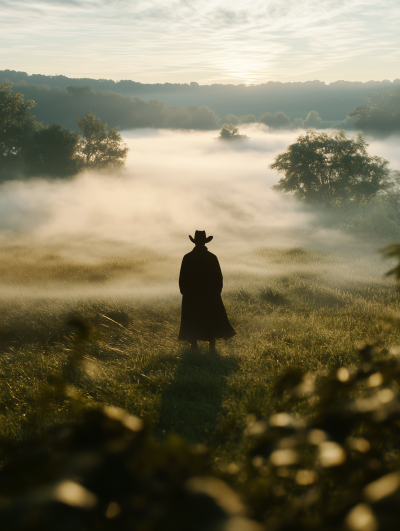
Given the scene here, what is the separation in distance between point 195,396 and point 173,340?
9.63 ft

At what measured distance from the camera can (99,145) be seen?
50156 millimetres

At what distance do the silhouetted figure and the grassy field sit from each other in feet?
1.52

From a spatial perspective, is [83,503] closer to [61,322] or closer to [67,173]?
[61,322]

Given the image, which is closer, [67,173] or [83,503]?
[83,503]

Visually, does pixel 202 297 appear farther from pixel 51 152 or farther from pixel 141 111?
pixel 141 111

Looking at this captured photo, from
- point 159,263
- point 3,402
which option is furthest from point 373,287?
point 3,402

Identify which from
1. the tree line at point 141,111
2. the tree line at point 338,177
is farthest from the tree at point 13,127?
the tree line at point 338,177

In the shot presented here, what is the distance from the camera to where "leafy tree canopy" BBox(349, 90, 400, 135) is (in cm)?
6506

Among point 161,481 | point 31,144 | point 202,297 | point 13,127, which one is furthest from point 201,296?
point 13,127

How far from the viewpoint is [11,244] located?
23.4 meters

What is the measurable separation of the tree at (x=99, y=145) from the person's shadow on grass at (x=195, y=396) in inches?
1891

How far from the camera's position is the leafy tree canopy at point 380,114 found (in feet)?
213

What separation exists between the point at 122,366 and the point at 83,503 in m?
6.42

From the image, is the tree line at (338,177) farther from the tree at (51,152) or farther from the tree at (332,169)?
the tree at (51,152)
